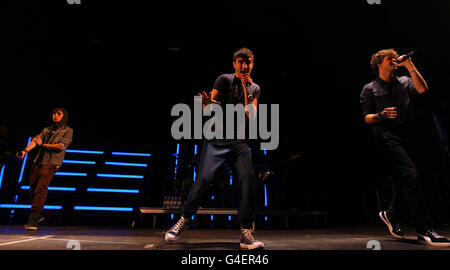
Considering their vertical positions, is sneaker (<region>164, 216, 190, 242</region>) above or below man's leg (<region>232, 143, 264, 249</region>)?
below

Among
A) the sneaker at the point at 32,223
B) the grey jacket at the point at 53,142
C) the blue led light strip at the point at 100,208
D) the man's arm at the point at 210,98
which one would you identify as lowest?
the blue led light strip at the point at 100,208

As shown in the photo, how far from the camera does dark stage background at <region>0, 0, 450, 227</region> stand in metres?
4.94

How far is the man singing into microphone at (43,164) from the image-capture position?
3.95 m

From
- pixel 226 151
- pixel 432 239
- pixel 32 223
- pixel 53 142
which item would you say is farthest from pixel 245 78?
pixel 32 223

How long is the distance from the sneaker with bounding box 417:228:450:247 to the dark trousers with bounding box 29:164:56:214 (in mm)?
4834

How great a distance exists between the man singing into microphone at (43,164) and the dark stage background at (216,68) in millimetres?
2390

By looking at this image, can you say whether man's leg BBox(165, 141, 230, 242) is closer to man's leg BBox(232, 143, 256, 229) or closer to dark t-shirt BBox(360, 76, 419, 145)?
man's leg BBox(232, 143, 256, 229)

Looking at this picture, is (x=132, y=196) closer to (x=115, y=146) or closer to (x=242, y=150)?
(x=115, y=146)

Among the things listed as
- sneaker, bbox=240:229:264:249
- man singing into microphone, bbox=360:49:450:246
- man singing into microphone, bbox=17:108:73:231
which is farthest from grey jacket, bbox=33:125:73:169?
man singing into microphone, bbox=360:49:450:246

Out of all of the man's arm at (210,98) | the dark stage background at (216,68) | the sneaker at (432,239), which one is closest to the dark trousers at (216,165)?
the man's arm at (210,98)

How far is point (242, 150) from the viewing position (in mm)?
2293

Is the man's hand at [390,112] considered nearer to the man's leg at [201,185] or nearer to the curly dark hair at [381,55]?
the curly dark hair at [381,55]

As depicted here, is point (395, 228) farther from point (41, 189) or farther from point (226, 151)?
point (41, 189)
